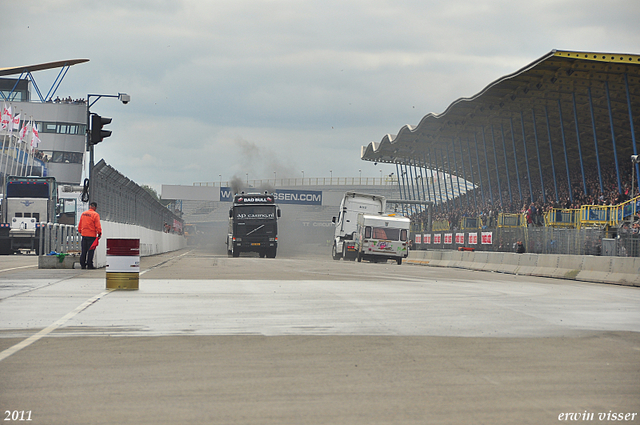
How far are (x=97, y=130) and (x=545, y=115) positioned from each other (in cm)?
3632

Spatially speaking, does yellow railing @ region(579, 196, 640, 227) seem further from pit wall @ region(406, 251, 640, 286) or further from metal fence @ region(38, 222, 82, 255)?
metal fence @ region(38, 222, 82, 255)

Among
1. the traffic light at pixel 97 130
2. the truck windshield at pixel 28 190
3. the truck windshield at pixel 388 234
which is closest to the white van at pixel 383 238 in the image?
the truck windshield at pixel 388 234

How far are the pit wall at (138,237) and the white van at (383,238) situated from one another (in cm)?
1073

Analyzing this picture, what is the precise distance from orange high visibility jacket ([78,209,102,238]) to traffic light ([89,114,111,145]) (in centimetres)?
266

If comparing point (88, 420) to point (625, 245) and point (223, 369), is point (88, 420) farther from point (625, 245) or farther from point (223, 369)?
point (625, 245)

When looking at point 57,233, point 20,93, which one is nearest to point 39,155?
point 20,93

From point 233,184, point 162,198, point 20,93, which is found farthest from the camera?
point 20,93

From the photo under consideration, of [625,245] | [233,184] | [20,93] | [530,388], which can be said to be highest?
[20,93]

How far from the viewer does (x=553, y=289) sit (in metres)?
15.8

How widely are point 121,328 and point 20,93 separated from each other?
101770mm

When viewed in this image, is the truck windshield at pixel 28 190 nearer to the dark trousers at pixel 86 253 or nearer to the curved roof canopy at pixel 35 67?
the dark trousers at pixel 86 253

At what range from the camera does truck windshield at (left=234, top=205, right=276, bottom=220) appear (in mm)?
42125

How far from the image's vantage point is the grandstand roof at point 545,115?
3703 cm

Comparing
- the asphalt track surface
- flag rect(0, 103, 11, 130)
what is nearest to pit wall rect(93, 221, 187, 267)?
the asphalt track surface
